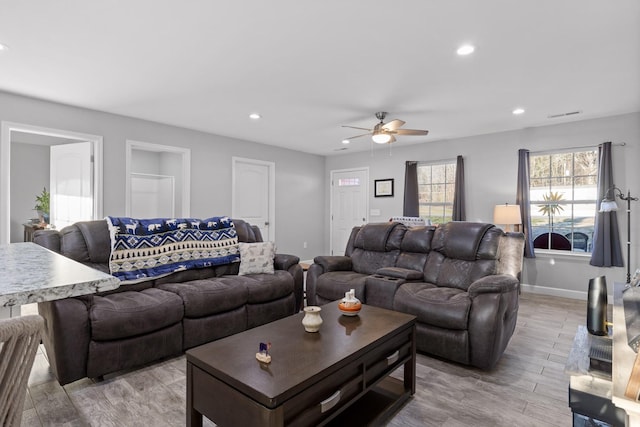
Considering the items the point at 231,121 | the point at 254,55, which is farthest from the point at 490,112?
the point at 231,121

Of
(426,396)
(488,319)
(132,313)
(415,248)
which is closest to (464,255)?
(415,248)

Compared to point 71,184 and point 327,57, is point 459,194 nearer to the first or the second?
point 327,57

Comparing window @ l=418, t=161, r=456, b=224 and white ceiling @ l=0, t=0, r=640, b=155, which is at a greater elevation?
white ceiling @ l=0, t=0, r=640, b=155

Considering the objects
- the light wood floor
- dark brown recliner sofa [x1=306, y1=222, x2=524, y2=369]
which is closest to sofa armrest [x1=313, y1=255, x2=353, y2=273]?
dark brown recliner sofa [x1=306, y1=222, x2=524, y2=369]

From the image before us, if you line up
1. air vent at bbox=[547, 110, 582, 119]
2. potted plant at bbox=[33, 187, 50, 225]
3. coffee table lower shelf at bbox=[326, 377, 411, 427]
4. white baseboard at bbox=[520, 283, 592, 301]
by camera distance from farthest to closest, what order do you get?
potted plant at bbox=[33, 187, 50, 225]
white baseboard at bbox=[520, 283, 592, 301]
air vent at bbox=[547, 110, 582, 119]
coffee table lower shelf at bbox=[326, 377, 411, 427]

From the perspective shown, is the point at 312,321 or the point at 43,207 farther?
the point at 43,207

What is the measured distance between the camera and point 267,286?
3.36 meters

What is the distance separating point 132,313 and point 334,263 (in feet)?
6.84

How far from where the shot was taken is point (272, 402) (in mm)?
1286

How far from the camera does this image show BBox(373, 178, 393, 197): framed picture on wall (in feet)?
21.9

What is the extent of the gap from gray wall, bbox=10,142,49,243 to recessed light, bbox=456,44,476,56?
745 cm

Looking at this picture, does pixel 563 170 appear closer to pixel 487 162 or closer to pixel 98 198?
pixel 487 162

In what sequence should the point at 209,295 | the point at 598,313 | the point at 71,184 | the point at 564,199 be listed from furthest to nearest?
the point at 564,199, the point at 71,184, the point at 209,295, the point at 598,313

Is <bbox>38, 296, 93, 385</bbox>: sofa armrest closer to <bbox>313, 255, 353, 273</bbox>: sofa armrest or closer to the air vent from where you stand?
<bbox>313, 255, 353, 273</bbox>: sofa armrest
